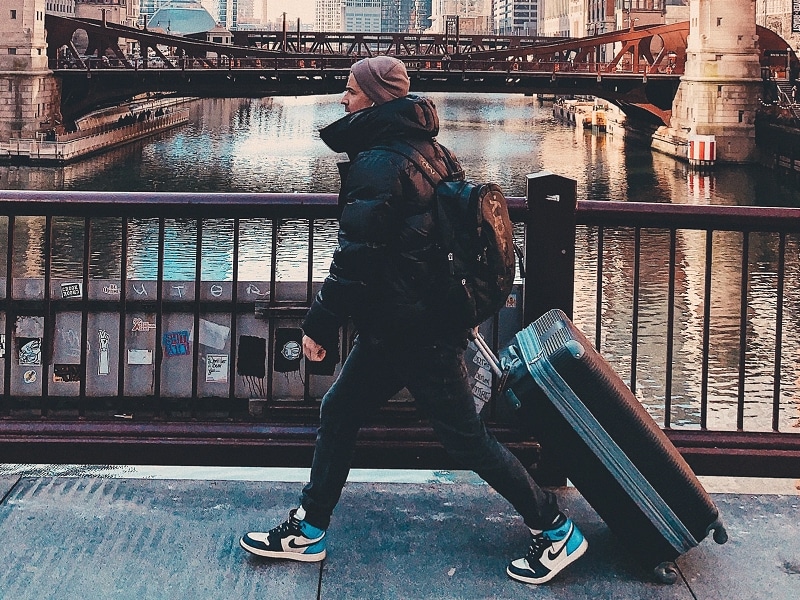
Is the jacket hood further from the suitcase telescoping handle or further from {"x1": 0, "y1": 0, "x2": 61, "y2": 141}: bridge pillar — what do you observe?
{"x1": 0, "y1": 0, "x2": 61, "y2": 141}: bridge pillar

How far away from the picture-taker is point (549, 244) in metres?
4.61

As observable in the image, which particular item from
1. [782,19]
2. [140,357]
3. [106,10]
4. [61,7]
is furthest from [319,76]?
[106,10]

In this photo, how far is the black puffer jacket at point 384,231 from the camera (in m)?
3.43

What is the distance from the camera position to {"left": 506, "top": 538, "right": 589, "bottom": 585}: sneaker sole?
3.84 meters

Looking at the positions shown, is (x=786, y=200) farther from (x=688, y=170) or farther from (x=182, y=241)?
(x=182, y=241)

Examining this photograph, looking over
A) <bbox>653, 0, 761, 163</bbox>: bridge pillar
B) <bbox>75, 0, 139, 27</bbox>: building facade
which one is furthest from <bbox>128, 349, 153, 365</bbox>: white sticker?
<bbox>75, 0, 139, 27</bbox>: building facade

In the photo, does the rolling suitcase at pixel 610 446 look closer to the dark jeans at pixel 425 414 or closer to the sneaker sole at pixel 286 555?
the dark jeans at pixel 425 414

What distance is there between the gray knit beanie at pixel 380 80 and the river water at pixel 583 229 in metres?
11.2

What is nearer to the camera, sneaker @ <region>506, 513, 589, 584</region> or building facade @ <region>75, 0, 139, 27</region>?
sneaker @ <region>506, 513, 589, 584</region>

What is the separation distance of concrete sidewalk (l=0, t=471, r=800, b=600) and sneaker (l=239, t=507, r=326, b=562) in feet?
0.11

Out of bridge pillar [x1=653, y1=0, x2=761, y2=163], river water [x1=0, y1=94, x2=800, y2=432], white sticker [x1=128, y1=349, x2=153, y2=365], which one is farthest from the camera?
bridge pillar [x1=653, y1=0, x2=761, y2=163]

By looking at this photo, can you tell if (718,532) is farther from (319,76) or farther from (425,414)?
(319,76)

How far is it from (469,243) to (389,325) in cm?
35

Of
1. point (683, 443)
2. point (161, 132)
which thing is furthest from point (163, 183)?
point (683, 443)
